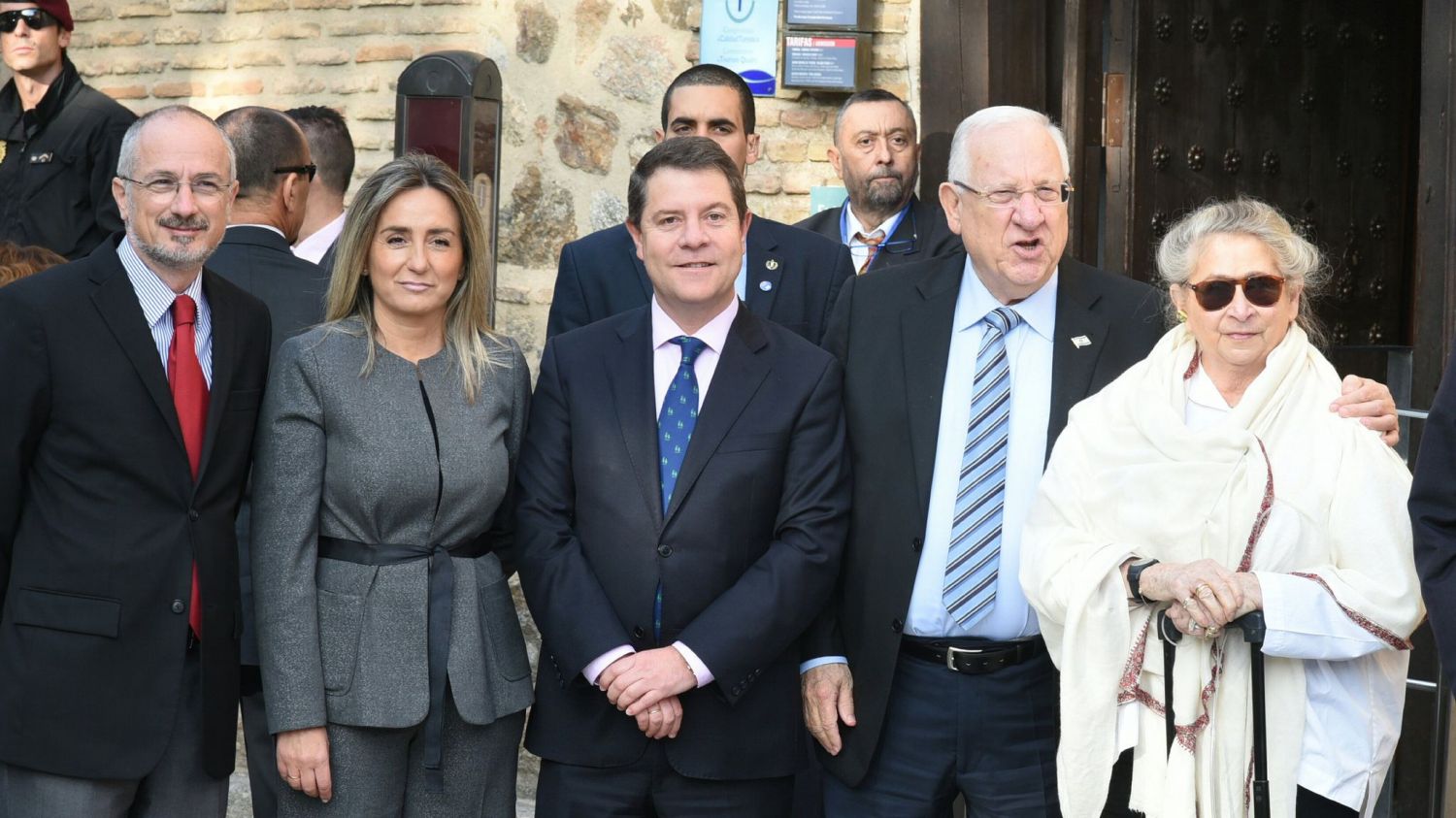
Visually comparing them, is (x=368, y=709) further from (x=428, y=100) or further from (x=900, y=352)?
(x=428, y=100)

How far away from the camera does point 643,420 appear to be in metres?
3.48

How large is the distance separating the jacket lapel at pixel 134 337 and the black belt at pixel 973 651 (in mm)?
1578

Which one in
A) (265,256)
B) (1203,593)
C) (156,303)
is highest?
(265,256)

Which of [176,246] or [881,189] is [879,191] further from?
[176,246]

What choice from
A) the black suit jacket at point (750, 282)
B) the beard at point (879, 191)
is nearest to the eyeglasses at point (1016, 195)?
the black suit jacket at point (750, 282)

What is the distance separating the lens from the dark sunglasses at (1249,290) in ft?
10.5

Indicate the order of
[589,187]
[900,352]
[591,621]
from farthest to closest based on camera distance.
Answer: [589,187] → [900,352] → [591,621]

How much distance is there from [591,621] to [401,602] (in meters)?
0.40

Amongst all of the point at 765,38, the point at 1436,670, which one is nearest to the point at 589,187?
the point at 765,38

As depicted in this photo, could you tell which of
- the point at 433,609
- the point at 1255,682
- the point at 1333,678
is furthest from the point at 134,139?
the point at 1333,678

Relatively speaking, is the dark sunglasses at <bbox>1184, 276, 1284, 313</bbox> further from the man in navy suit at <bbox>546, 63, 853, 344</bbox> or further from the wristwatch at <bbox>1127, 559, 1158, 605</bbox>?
the man in navy suit at <bbox>546, 63, 853, 344</bbox>

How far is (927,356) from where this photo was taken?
357cm

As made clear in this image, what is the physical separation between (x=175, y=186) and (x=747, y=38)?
296 centimetres

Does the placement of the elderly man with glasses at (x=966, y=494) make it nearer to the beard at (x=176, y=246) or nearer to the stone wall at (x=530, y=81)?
the beard at (x=176, y=246)
